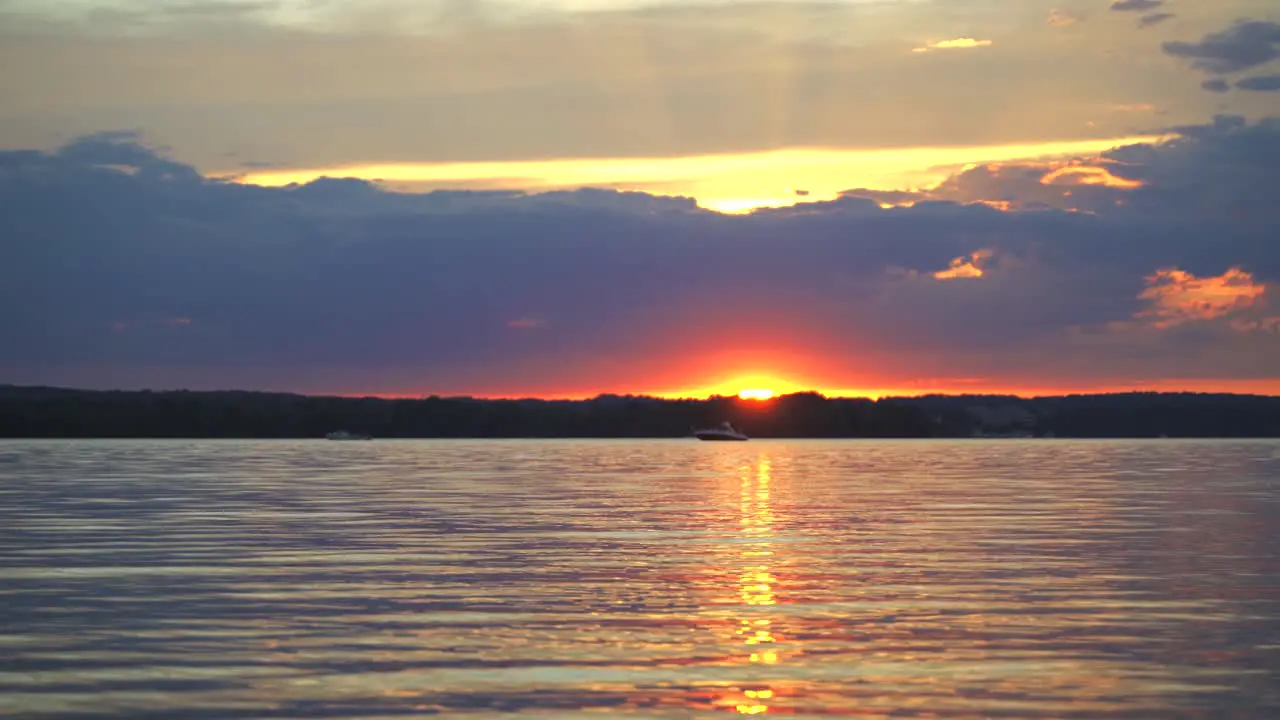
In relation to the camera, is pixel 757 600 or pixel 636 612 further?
pixel 757 600

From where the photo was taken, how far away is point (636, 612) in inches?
1192

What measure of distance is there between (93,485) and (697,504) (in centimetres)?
3501

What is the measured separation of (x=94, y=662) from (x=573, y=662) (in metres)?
7.12

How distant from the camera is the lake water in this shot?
71.8 ft

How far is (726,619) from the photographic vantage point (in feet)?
97.1

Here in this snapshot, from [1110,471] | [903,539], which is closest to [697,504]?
[903,539]

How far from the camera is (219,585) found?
1361 inches

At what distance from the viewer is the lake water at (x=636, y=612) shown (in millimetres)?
21891

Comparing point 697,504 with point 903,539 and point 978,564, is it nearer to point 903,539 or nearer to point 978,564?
point 903,539

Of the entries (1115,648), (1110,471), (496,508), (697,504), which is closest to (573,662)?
(1115,648)

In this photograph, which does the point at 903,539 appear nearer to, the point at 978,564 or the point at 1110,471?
the point at 978,564

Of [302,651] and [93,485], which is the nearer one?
[302,651]

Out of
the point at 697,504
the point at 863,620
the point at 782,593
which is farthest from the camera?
the point at 697,504

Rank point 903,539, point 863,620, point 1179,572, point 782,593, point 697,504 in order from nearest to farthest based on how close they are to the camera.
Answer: point 863,620 < point 782,593 < point 1179,572 < point 903,539 < point 697,504
